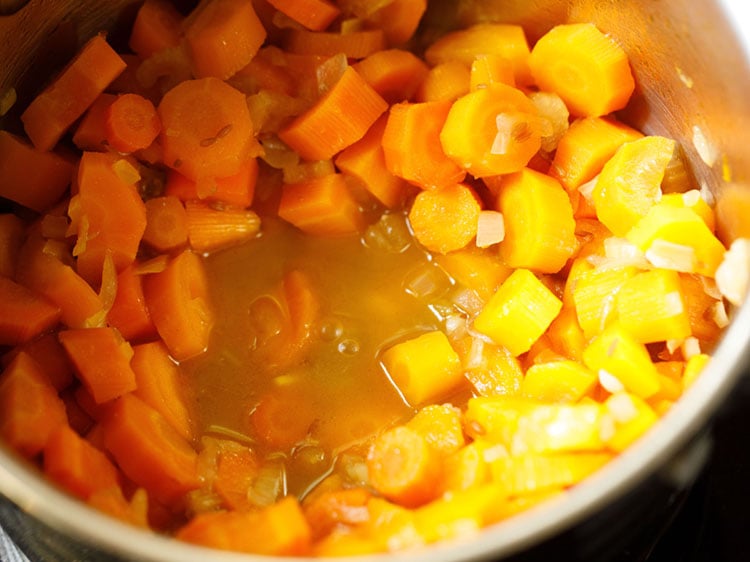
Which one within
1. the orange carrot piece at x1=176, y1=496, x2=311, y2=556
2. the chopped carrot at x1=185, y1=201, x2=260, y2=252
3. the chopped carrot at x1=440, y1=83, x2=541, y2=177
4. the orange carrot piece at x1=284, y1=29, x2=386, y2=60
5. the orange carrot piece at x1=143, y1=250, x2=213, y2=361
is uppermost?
the orange carrot piece at x1=284, y1=29, x2=386, y2=60

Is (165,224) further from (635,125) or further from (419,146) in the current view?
(635,125)

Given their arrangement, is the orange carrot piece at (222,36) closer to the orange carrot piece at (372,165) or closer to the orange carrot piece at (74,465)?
the orange carrot piece at (372,165)

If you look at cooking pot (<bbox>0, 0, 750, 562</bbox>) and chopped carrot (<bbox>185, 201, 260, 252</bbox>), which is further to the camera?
chopped carrot (<bbox>185, 201, 260, 252</bbox>)

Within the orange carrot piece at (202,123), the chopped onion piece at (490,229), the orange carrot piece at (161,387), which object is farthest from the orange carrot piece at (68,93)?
the chopped onion piece at (490,229)

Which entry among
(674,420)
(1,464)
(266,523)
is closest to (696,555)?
(674,420)

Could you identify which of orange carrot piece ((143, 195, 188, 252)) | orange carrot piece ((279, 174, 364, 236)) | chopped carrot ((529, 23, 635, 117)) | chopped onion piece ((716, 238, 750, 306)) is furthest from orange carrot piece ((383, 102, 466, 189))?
chopped onion piece ((716, 238, 750, 306))

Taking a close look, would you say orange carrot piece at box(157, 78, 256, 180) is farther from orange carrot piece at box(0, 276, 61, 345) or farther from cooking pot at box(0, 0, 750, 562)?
orange carrot piece at box(0, 276, 61, 345)
